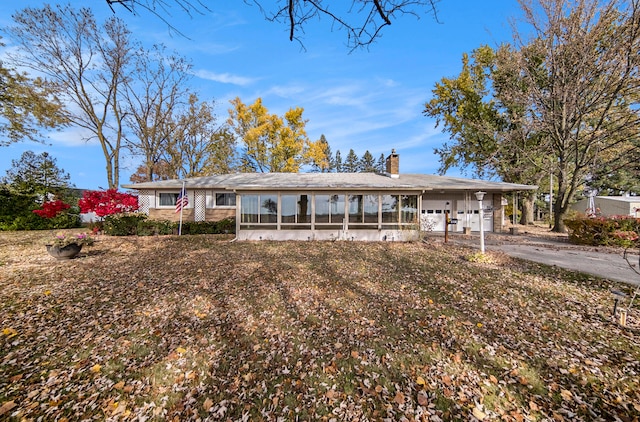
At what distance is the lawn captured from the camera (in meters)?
2.57

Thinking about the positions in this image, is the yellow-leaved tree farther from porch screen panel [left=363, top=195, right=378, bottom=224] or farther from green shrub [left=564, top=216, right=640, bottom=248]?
green shrub [left=564, top=216, right=640, bottom=248]

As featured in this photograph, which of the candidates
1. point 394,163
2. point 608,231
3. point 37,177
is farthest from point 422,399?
point 37,177

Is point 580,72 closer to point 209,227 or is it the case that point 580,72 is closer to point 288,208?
point 288,208

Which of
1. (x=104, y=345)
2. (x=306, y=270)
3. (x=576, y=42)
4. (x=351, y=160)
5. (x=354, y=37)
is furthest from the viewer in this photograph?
(x=351, y=160)

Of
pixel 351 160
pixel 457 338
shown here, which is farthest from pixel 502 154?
pixel 351 160

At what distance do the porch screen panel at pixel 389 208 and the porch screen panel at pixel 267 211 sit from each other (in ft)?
16.4

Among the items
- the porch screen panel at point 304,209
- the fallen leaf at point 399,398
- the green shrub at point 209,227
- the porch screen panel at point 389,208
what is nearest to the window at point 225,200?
the green shrub at point 209,227

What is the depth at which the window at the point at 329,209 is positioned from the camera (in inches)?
455

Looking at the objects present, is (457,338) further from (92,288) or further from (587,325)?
(92,288)

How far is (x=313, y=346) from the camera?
3523mm

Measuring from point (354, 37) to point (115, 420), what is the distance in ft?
16.0

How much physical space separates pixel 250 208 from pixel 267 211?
2.61 ft

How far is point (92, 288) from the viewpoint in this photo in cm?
555

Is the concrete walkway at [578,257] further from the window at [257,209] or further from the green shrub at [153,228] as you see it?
the green shrub at [153,228]
